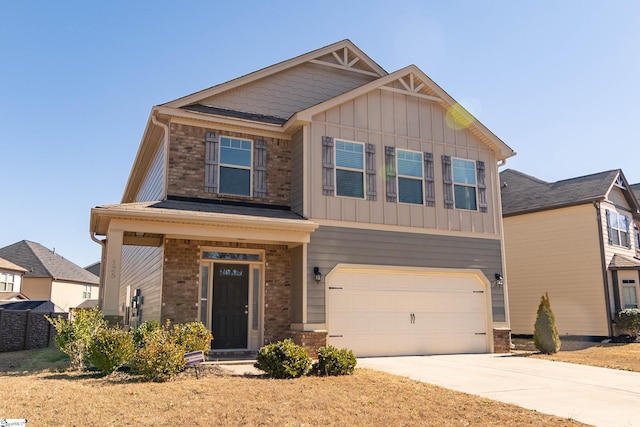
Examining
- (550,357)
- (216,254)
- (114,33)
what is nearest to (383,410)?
(216,254)

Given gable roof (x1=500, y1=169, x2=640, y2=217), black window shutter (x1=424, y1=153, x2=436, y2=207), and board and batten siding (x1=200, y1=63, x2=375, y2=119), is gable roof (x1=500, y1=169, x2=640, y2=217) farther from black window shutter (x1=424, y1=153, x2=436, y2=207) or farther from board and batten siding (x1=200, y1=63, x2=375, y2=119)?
board and batten siding (x1=200, y1=63, x2=375, y2=119)

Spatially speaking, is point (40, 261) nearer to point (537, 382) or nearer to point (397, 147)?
point (397, 147)

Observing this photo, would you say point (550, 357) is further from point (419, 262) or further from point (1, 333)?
point (1, 333)

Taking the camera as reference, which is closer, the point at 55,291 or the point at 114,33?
the point at 114,33

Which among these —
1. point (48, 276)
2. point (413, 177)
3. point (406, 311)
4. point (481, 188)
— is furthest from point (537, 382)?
point (48, 276)

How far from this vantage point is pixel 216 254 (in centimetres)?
1302

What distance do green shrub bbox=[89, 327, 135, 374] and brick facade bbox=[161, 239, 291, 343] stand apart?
284 centimetres

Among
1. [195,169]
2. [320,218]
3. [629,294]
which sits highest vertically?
[195,169]

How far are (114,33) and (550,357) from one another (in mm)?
13946

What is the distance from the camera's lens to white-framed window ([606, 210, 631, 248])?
68.4 feet

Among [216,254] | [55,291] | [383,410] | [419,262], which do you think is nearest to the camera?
[383,410]

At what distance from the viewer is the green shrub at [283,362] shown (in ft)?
30.1

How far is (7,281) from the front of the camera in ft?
119

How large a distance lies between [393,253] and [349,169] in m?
2.51
